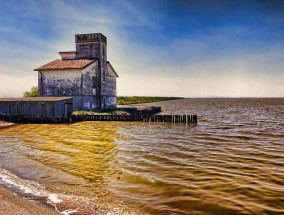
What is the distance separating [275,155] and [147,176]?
7905 millimetres

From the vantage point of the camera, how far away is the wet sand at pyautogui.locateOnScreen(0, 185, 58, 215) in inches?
249

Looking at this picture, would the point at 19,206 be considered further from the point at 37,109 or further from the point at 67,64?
the point at 67,64

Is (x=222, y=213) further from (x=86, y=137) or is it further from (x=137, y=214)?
(x=86, y=137)

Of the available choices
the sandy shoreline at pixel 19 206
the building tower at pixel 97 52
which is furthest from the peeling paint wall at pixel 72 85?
the sandy shoreline at pixel 19 206

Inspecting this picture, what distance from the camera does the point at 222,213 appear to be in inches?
267

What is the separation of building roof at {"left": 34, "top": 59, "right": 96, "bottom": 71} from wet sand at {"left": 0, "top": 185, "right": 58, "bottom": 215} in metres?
27.7

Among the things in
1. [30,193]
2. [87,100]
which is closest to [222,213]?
[30,193]

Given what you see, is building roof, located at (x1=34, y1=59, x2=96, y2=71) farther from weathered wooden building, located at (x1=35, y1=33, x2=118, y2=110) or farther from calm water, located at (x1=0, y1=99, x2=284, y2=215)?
calm water, located at (x1=0, y1=99, x2=284, y2=215)

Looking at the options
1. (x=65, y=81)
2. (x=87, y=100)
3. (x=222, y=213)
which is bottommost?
(x=222, y=213)

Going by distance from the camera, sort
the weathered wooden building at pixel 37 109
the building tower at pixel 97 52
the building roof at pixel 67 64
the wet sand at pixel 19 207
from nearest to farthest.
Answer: the wet sand at pixel 19 207, the weathered wooden building at pixel 37 109, the building roof at pixel 67 64, the building tower at pixel 97 52

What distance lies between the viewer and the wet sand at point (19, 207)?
20.8 ft

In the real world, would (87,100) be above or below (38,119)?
above

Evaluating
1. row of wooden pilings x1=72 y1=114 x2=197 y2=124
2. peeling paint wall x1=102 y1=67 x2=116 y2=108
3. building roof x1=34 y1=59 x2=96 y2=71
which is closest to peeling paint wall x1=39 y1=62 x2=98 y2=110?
building roof x1=34 y1=59 x2=96 y2=71

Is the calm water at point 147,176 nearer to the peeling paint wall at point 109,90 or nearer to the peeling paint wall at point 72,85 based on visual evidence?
the peeling paint wall at point 72,85
